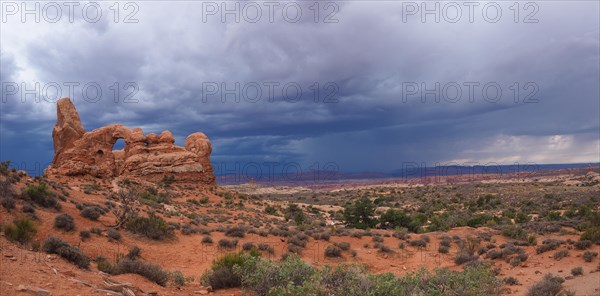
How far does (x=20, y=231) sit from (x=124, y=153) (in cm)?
4141

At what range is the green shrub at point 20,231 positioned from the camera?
11344 millimetres

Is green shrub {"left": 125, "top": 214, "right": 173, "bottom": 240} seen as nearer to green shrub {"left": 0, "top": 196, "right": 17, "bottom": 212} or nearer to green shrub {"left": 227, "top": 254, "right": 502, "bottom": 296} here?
green shrub {"left": 0, "top": 196, "right": 17, "bottom": 212}

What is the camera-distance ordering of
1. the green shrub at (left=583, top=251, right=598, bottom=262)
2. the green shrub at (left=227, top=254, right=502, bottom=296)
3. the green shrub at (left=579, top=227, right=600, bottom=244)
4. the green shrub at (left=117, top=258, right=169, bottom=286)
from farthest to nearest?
the green shrub at (left=579, top=227, right=600, bottom=244), the green shrub at (left=583, top=251, right=598, bottom=262), the green shrub at (left=117, top=258, right=169, bottom=286), the green shrub at (left=227, top=254, right=502, bottom=296)

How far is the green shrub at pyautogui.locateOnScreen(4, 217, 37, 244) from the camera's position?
1134 cm

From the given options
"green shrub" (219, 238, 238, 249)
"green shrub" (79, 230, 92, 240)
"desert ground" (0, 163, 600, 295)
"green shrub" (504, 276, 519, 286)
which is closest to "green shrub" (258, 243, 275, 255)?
"desert ground" (0, 163, 600, 295)

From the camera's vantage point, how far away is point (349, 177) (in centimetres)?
Result: 17738

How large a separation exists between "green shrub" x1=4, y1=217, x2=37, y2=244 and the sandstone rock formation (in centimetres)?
3117

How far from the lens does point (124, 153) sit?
50.4m

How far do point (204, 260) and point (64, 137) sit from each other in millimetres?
36119

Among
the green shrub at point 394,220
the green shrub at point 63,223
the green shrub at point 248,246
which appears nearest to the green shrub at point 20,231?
the green shrub at point 63,223

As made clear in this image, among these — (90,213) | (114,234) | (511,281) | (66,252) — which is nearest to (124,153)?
(90,213)

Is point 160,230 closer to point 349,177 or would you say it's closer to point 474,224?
point 474,224

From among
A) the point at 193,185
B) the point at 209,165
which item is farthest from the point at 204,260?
the point at 209,165

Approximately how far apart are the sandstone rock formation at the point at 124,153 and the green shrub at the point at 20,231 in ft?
102
